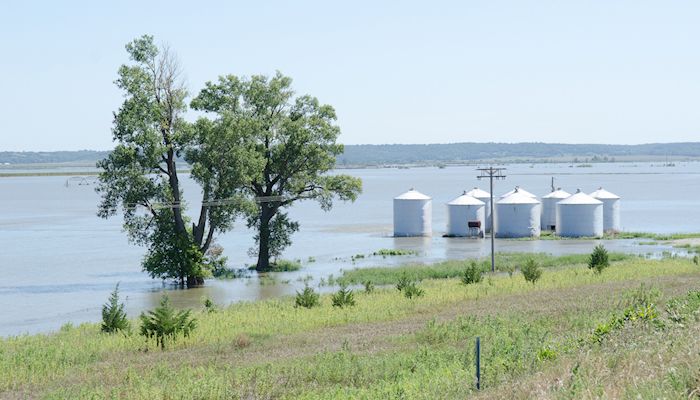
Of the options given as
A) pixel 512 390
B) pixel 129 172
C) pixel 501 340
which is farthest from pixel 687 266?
pixel 512 390

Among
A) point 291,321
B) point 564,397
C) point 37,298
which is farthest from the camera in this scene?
point 37,298

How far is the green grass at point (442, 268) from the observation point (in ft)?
140

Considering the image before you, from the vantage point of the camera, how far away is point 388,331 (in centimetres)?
2105

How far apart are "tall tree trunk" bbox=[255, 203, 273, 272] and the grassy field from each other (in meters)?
22.5

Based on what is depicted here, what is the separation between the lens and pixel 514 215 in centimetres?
6669

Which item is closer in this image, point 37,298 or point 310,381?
point 310,381

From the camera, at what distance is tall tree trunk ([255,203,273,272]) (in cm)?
5047

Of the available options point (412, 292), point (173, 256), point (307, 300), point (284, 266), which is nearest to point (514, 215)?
point (284, 266)

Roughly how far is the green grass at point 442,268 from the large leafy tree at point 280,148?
6134mm

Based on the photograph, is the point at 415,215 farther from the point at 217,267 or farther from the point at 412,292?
the point at 412,292

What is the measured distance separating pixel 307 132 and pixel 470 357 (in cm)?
3461

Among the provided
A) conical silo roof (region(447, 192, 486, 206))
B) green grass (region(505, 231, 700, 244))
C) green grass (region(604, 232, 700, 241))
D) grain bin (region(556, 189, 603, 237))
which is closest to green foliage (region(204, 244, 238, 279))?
conical silo roof (region(447, 192, 486, 206))

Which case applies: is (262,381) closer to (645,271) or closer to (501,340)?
(501,340)

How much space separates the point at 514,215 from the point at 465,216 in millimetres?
3573
